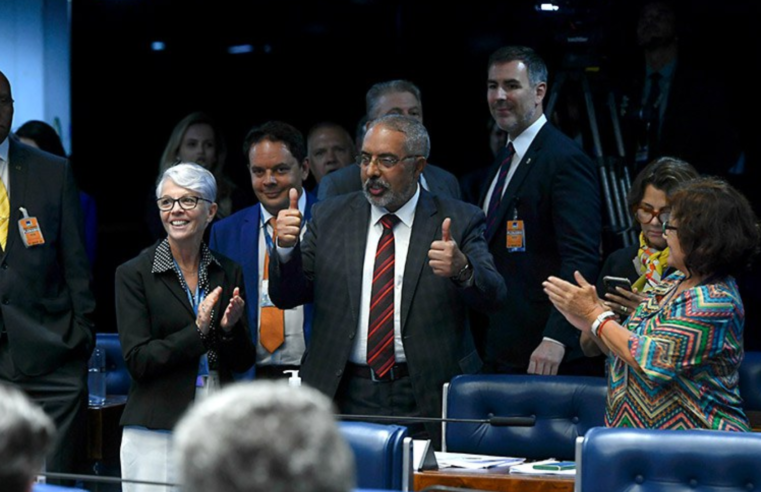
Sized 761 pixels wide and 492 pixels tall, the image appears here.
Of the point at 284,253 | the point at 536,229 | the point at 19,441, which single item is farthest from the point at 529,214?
the point at 19,441

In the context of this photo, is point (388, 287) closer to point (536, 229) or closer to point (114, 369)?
point (536, 229)

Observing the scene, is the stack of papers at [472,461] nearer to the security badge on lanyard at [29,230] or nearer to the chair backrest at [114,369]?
the security badge on lanyard at [29,230]

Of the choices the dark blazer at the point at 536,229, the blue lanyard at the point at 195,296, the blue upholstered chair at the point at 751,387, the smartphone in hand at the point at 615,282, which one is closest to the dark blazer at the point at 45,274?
the blue lanyard at the point at 195,296

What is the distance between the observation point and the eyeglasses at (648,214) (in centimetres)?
427

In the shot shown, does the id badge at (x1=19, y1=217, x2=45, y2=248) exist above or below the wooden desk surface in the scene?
above

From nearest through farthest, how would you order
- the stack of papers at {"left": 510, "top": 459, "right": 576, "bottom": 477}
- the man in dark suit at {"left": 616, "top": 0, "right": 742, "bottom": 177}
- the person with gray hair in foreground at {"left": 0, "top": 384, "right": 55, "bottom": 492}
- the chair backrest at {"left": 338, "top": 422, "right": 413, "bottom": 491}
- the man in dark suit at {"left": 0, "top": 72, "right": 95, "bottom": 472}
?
the person with gray hair in foreground at {"left": 0, "top": 384, "right": 55, "bottom": 492}, the chair backrest at {"left": 338, "top": 422, "right": 413, "bottom": 491}, the stack of papers at {"left": 510, "top": 459, "right": 576, "bottom": 477}, the man in dark suit at {"left": 0, "top": 72, "right": 95, "bottom": 472}, the man in dark suit at {"left": 616, "top": 0, "right": 742, "bottom": 177}

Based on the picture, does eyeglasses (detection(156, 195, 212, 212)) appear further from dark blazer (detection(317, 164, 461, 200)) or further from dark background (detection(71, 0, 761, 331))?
dark background (detection(71, 0, 761, 331))

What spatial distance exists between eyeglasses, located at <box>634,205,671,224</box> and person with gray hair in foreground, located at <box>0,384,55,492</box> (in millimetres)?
3052

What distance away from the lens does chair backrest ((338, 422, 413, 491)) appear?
3.27 m

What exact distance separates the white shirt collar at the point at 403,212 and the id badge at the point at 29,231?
1.19m

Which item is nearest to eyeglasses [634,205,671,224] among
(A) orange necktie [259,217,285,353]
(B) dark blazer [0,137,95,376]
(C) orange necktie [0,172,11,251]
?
(A) orange necktie [259,217,285,353]

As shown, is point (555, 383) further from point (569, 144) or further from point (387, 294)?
point (569, 144)

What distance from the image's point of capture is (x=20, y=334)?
4410mm

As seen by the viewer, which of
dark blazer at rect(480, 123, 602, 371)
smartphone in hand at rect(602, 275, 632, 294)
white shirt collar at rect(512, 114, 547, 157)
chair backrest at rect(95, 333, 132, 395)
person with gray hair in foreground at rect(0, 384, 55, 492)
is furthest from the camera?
chair backrest at rect(95, 333, 132, 395)
